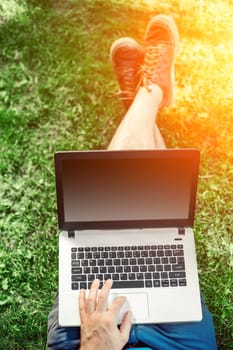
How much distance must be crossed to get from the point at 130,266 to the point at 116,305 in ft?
0.48

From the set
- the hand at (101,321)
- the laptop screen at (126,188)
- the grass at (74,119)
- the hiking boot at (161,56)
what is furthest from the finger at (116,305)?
the hiking boot at (161,56)

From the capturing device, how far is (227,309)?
2193mm

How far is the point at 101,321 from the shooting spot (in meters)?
1.77

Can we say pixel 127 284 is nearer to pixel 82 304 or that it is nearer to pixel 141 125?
pixel 82 304

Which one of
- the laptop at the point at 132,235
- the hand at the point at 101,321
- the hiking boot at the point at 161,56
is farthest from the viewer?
the hiking boot at the point at 161,56

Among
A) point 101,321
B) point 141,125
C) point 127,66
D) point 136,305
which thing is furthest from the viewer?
point 127,66

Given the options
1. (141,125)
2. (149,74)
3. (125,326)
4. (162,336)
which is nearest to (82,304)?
(125,326)

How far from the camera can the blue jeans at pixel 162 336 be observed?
6.07 feet

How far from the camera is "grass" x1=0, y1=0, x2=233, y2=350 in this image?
224 cm

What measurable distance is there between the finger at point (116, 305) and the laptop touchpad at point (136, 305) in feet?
0.08

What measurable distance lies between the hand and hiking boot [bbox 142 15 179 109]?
2.84 feet

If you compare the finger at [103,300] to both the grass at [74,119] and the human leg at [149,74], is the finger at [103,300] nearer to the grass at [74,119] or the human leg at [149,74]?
the grass at [74,119]

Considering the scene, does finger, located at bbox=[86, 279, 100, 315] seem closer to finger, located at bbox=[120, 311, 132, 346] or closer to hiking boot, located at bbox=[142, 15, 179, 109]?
finger, located at bbox=[120, 311, 132, 346]

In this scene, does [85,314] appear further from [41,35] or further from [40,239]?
[41,35]
